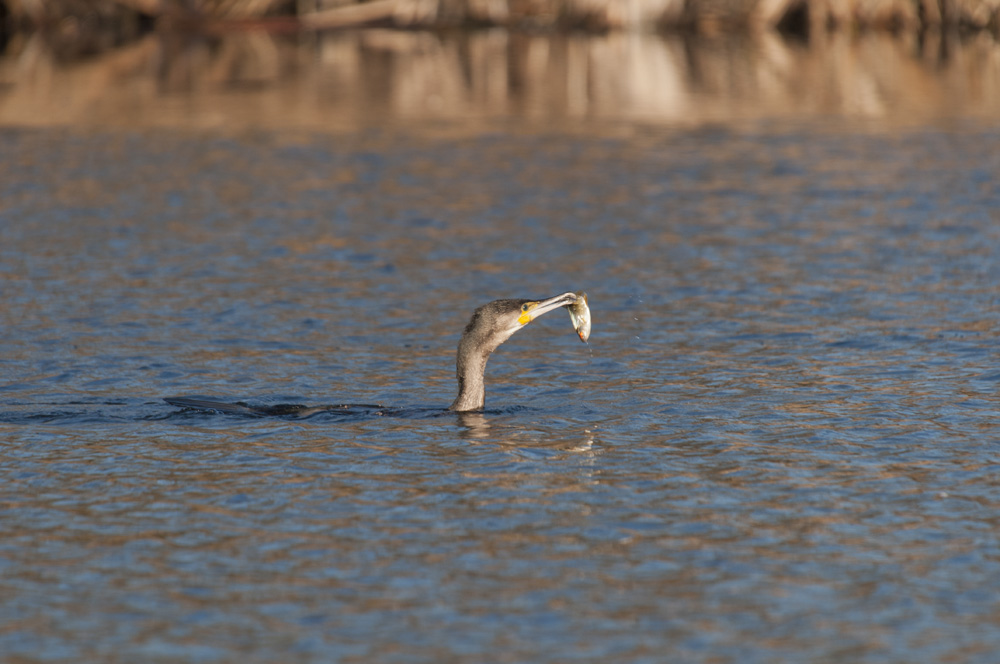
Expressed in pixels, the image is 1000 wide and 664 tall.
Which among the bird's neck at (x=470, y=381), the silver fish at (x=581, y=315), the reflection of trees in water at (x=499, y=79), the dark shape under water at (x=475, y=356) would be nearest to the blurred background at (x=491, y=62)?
the reflection of trees in water at (x=499, y=79)

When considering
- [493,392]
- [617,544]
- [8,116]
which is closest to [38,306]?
[493,392]

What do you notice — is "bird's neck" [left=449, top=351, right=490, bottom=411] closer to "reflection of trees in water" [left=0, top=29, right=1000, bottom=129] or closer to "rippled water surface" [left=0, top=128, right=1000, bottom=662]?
"rippled water surface" [left=0, top=128, right=1000, bottom=662]

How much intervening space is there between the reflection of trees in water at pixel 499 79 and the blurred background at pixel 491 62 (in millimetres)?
74

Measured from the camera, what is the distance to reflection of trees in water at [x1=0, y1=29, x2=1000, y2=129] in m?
28.3

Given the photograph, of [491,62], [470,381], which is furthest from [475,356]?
[491,62]

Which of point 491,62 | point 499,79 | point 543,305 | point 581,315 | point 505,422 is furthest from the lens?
point 491,62

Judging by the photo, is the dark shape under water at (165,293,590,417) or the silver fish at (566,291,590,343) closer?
the dark shape under water at (165,293,590,417)

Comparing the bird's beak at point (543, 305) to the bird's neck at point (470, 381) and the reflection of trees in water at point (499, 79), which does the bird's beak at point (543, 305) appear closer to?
the bird's neck at point (470, 381)

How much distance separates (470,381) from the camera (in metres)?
11.2

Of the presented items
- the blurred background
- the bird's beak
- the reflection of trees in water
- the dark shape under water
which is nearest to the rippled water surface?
the dark shape under water

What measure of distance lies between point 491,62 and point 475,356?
26.8m

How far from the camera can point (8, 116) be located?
27.1 metres

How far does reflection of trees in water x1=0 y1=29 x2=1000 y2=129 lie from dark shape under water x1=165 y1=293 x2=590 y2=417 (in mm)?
16142

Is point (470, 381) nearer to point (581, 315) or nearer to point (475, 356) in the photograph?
point (475, 356)
